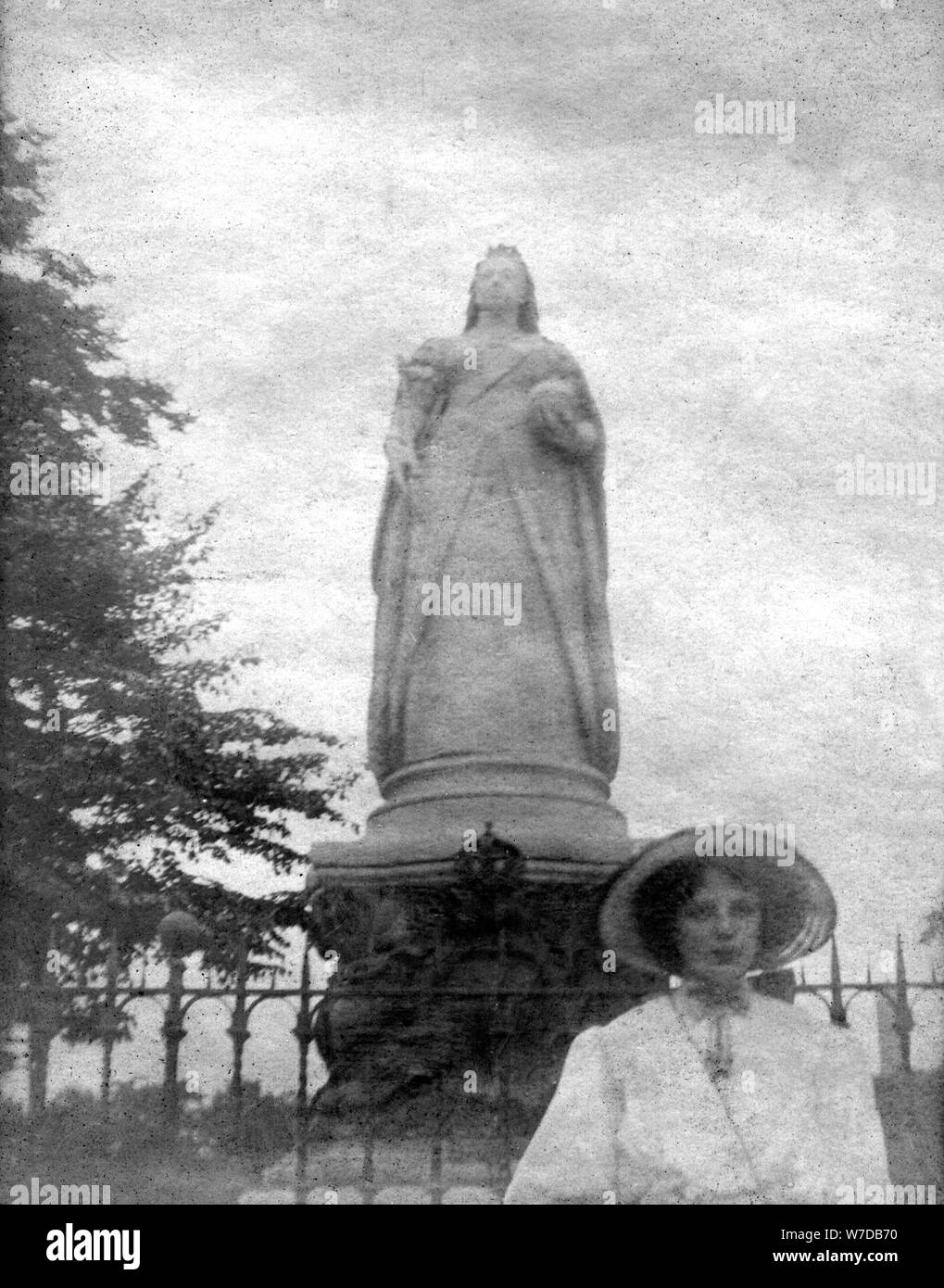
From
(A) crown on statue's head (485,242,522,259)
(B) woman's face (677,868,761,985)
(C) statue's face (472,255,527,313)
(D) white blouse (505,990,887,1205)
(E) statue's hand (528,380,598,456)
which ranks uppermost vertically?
(A) crown on statue's head (485,242,522,259)

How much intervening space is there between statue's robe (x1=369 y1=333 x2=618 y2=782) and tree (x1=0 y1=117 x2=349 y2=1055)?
1.90ft

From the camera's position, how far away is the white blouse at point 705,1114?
215 inches

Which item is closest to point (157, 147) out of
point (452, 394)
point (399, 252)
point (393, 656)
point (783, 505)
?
point (399, 252)

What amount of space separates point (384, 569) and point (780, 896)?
243 cm

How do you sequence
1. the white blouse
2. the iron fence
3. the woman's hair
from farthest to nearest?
the iron fence → the woman's hair → the white blouse

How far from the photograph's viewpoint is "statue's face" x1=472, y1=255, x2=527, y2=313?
7930 mm

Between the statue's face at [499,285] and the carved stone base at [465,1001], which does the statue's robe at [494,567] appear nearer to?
the statue's face at [499,285]

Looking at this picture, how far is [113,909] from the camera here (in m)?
7.46

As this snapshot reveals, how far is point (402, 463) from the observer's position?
25.1 feet

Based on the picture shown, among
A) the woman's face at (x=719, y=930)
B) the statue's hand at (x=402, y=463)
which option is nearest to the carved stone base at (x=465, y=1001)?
the woman's face at (x=719, y=930)

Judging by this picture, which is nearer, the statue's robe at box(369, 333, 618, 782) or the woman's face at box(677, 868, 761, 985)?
the woman's face at box(677, 868, 761, 985)

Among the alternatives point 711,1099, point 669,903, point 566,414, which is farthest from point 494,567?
point 711,1099

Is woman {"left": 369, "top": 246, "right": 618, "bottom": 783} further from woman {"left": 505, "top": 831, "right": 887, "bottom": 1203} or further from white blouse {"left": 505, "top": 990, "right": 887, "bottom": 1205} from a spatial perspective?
white blouse {"left": 505, "top": 990, "right": 887, "bottom": 1205}

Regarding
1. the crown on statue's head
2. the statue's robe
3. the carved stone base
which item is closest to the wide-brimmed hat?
the carved stone base
